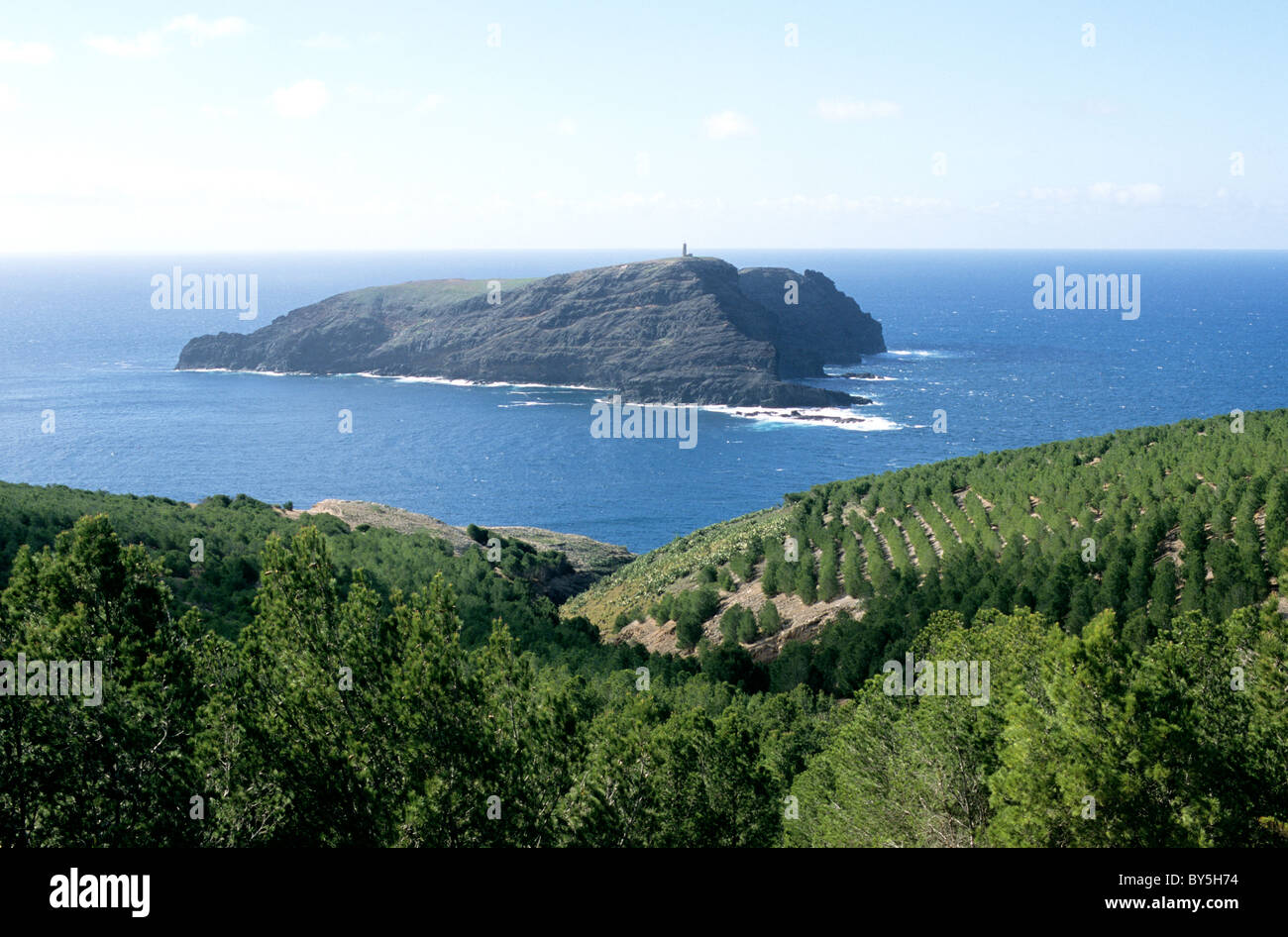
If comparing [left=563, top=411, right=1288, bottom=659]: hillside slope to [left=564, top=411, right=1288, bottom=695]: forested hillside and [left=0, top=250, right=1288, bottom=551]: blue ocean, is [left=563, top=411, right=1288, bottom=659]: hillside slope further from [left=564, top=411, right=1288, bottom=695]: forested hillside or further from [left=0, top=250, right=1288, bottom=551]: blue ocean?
[left=0, top=250, right=1288, bottom=551]: blue ocean

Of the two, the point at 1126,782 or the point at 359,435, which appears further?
the point at 359,435

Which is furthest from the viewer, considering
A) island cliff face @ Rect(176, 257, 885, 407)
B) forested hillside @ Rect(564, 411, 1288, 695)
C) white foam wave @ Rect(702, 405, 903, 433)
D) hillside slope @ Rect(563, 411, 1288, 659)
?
island cliff face @ Rect(176, 257, 885, 407)

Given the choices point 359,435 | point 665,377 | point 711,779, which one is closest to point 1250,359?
point 665,377

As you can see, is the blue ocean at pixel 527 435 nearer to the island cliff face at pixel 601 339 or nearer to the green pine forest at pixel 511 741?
the island cliff face at pixel 601 339

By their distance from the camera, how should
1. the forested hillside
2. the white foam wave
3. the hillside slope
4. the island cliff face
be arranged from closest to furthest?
1. the forested hillside
2. the hillside slope
3. the white foam wave
4. the island cliff face

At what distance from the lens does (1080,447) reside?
6662 cm

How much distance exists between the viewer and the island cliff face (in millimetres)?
160750

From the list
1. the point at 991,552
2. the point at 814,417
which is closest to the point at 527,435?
the point at 814,417

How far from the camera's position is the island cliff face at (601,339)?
6329 inches

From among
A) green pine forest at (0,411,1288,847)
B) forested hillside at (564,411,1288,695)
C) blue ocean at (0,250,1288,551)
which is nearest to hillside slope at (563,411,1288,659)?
forested hillside at (564,411,1288,695)
